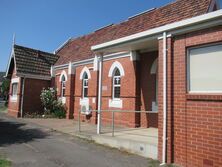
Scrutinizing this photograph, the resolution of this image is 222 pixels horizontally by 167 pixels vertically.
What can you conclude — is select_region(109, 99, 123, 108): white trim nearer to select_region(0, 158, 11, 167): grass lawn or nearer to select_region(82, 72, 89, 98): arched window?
select_region(82, 72, 89, 98): arched window

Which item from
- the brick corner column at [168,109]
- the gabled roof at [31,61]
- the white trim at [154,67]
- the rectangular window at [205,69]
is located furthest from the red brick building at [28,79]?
the rectangular window at [205,69]

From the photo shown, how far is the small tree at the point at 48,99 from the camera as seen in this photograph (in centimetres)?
2084

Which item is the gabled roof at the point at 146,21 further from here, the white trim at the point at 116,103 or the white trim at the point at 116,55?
the white trim at the point at 116,103

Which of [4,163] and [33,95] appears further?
[33,95]

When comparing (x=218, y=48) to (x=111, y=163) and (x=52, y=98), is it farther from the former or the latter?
(x=52, y=98)

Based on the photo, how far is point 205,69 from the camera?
6.68 m

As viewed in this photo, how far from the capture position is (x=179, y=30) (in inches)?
286

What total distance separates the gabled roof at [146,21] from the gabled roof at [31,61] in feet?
6.18

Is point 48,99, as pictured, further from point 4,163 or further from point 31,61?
point 4,163

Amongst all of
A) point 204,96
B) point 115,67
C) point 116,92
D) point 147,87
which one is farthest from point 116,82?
point 204,96

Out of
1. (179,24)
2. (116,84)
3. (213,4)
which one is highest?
(213,4)

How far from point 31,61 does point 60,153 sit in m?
15.5

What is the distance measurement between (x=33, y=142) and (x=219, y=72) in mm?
7436

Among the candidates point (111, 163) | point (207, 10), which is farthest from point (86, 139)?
point (207, 10)
